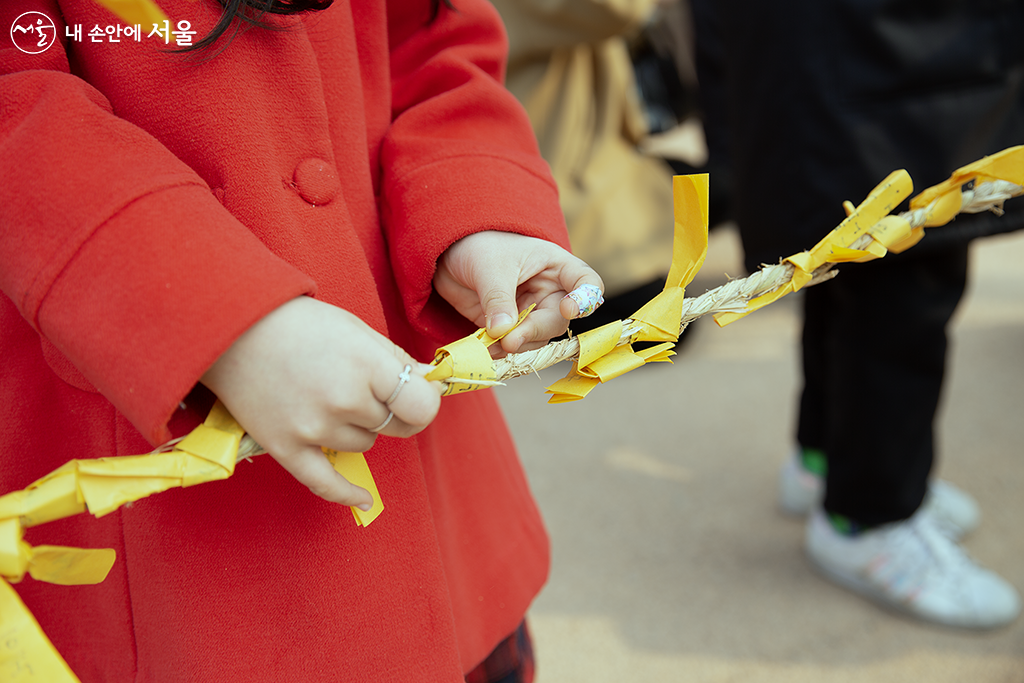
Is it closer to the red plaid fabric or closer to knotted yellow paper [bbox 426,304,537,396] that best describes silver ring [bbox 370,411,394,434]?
knotted yellow paper [bbox 426,304,537,396]

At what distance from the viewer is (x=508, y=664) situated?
64 cm

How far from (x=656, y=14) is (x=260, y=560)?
1.85 m

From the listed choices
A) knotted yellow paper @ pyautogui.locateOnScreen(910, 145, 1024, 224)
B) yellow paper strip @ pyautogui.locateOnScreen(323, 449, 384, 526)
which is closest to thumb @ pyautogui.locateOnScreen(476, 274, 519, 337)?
yellow paper strip @ pyautogui.locateOnScreen(323, 449, 384, 526)

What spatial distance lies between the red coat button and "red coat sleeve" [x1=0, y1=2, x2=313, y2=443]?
0.07m

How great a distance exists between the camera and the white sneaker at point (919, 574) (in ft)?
3.33

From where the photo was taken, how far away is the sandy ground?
101 centimetres

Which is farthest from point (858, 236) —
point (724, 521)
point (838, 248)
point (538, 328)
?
point (724, 521)

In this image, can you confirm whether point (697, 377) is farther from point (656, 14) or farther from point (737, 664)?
point (656, 14)

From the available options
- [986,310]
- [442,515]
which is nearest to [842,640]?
[442,515]

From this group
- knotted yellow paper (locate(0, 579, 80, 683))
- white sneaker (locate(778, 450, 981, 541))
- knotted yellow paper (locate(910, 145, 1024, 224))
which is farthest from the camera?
white sneaker (locate(778, 450, 981, 541))

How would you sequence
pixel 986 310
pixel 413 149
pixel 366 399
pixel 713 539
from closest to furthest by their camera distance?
pixel 366 399
pixel 413 149
pixel 713 539
pixel 986 310

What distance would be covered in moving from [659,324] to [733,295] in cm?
6

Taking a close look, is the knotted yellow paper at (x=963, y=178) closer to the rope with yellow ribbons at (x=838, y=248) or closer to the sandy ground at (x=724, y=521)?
the rope with yellow ribbons at (x=838, y=248)

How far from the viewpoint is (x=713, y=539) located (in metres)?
1.23
